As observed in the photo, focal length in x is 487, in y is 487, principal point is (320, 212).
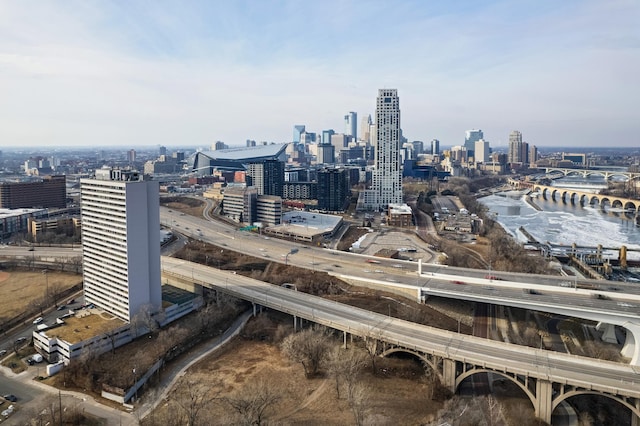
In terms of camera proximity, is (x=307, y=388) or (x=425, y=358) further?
(x=425, y=358)

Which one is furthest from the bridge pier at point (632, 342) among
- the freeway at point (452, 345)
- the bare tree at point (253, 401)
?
the bare tree at point (253, 401)

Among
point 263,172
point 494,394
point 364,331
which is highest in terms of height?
point 263,172

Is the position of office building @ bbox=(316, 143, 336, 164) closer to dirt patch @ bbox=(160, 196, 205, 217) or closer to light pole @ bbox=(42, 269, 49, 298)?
dirt patch @ bbox=(160, 196, 205, 217)

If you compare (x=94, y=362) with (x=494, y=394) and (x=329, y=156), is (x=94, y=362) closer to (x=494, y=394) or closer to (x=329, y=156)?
(x=494, y=394)

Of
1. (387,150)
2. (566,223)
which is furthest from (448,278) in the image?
(566,223)

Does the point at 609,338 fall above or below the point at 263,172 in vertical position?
below

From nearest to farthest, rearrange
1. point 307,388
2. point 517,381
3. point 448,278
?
point 517,381 < point 307,388 < point 448,278

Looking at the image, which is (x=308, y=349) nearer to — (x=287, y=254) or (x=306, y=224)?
(x=287, y=254)

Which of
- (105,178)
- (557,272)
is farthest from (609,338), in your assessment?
(105,178)
